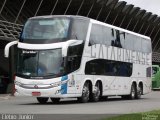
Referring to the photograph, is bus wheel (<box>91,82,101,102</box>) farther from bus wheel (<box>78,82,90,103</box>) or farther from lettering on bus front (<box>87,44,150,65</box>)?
lettering on bus front (<box>87,44,150,65</box>)

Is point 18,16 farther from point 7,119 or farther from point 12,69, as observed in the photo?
point 7,119

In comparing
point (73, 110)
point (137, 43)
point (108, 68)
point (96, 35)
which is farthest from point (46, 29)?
point (137, 43)

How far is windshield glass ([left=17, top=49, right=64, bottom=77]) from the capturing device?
2267 centimetres

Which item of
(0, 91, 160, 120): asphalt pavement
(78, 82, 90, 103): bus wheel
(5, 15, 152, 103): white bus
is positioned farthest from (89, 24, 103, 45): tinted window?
(0, 91, 160, 120): asphalt pavement

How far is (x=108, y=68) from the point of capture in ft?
89.1

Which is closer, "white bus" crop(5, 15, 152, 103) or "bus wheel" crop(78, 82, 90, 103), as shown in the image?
"white bus" crop(5, 15, 152, 103)

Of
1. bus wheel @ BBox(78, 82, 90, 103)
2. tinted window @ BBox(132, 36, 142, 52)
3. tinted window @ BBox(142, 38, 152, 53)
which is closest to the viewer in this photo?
bus wheel @ BBox(78, 82, 90, 103)

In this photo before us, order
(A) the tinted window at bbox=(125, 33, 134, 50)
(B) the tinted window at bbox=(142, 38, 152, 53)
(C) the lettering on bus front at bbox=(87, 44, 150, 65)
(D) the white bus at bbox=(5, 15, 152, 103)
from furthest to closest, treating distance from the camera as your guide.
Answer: (B) the tinted window at bbox=(142, 38, 152, 53), (A) the tinted window at bbox=(125, 33, 134, 50), (C) the lettering on bus front at bbox=(87, 44, 150, 65), (D) the white bus at bbox=(5, 15, 152, 103)

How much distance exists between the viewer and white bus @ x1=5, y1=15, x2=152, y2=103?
22.6 meters

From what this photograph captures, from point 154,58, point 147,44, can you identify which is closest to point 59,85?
point 147,44

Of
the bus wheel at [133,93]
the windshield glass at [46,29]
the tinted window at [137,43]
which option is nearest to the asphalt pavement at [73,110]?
the windshield glass at [46,29]

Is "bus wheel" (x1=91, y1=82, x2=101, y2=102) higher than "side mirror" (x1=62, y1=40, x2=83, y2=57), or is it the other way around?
"side mirror" (x1=62, y1=40, x2=83, y2=57)

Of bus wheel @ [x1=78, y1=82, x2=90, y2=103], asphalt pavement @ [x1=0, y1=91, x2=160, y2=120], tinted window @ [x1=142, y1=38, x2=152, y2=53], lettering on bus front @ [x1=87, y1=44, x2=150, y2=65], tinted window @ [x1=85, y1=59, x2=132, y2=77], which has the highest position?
tinted window @ [x1=142, y1=38, x2=152, y2=53]

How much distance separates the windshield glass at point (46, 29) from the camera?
23078mm
